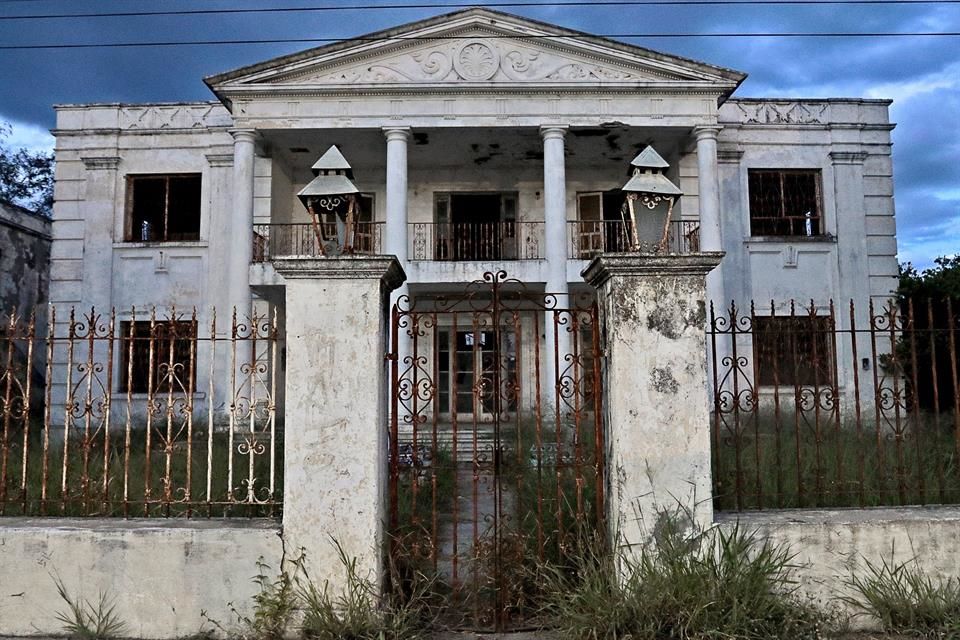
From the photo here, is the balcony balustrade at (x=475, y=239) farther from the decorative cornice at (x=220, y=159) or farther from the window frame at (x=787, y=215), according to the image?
the window frame at (x=787, y=215)

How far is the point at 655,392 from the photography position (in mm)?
3924

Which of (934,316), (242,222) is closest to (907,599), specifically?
(934,316)

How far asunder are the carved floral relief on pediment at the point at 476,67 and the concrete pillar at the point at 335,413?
947 cm

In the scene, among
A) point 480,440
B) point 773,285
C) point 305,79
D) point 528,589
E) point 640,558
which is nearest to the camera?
point 640,558

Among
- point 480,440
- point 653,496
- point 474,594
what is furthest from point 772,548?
point 480,440

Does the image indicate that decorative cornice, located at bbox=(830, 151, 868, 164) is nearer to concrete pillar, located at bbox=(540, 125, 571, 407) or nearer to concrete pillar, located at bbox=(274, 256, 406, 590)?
concrete pillar, located at bbox=(540, 125, 571, 407)

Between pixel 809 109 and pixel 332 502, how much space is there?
13622 millimetres

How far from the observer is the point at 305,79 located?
1262cm

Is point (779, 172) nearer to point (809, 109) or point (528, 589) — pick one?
point (809, 109)

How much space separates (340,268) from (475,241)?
11.2m

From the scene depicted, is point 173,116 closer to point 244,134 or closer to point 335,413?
point 244,134

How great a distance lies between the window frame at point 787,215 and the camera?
1428 cm

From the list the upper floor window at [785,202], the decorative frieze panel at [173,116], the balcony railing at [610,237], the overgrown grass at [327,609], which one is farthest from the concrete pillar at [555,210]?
the overgrown grass at [327,609]

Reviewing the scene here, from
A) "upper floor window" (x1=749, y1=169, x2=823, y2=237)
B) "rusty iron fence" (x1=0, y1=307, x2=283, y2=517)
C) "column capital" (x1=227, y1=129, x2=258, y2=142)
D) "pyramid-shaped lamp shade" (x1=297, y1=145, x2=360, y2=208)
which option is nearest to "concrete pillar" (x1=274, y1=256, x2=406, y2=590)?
"rusty iron fence" (x1=0, y1=307, x2=283, y2=517)
